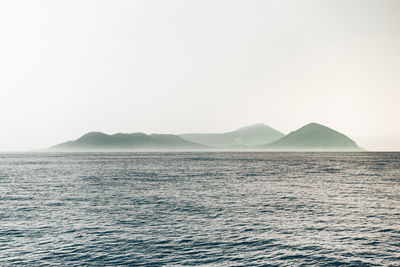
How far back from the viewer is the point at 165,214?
38.9 metres

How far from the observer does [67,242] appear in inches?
1076

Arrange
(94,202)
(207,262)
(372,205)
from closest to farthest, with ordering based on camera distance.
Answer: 1. (207,262)
2. (372,205)
3. (94,202)

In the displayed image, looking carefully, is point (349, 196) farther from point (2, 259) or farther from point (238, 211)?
point (2, 259)

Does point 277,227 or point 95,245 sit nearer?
point 95,245

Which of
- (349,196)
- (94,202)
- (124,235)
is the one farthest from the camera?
(349,196)

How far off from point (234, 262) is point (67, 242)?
1467 centimetres

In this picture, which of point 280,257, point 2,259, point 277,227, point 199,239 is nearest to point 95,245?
point 2,259

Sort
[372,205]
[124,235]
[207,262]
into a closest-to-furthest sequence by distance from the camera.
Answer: [207,262] < [124,235] < [372,205]

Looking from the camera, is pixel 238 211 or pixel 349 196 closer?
pixel 238 211

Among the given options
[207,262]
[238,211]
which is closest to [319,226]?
[238,211]

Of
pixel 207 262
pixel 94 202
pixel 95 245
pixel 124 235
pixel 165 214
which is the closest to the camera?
pixel 207 262

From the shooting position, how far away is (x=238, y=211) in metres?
40.9

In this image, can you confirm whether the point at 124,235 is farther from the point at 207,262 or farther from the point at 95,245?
the point at 207,262

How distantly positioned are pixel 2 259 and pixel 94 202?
25708 millimetres
